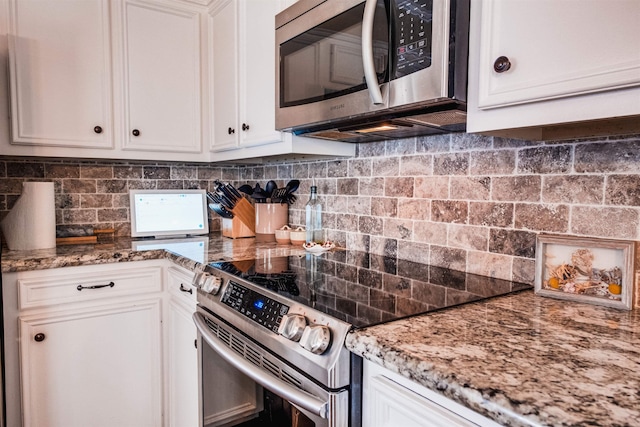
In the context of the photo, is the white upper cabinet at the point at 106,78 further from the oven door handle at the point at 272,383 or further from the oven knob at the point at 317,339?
the oven knob at the point at 317,339

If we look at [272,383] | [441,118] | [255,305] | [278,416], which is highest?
[441,118]

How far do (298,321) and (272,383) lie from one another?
20cm

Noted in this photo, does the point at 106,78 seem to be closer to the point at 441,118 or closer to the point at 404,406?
the point at 441,118

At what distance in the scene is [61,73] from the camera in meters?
1.94

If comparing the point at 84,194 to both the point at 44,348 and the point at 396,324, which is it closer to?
the point at 44,348

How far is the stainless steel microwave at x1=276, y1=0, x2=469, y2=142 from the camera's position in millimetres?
1001

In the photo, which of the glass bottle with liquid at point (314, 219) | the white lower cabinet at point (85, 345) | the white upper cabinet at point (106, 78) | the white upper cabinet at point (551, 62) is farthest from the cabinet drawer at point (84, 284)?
the white upper cabinet at point (551, 62)

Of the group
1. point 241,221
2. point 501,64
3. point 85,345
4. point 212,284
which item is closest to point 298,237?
point 241,221

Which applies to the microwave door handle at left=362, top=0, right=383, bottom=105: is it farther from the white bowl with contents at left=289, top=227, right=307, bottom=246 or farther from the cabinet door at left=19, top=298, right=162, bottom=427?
the cabinet door at left=19, top=298, right=162, bottom=427

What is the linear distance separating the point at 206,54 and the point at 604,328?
220 cm

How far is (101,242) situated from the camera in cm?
218

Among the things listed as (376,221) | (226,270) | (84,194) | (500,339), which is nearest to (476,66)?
(500,339)

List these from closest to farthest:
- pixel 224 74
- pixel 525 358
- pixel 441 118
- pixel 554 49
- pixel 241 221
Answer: pixel 525 358
pixel 554 49
pixel 441 118
pixel 224 74
pixel 241 221

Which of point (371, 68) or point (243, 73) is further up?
point (243, 73)
